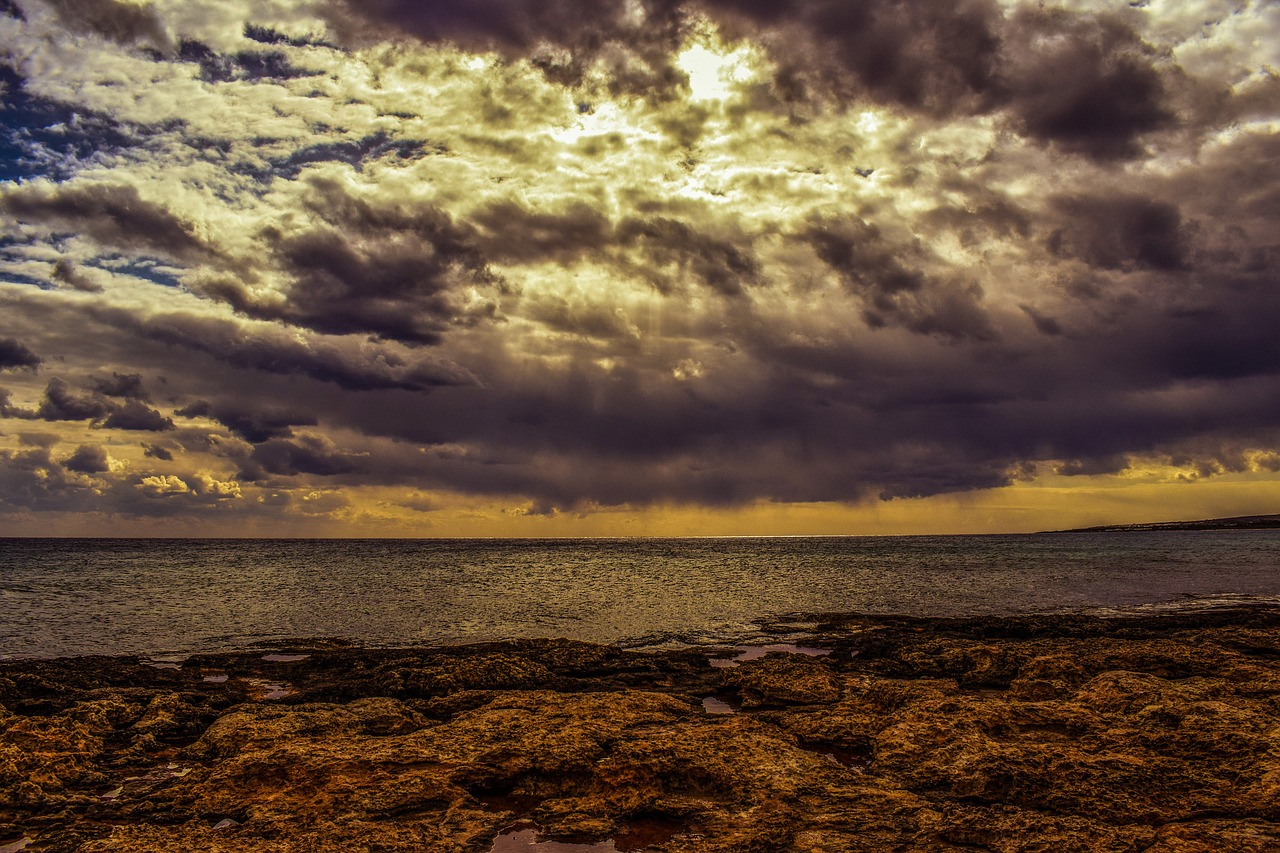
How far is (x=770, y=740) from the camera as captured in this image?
11680 millimetres

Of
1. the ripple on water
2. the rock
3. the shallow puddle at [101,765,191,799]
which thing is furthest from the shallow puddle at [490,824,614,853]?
the rock

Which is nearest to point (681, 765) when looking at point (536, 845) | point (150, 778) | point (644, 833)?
point (644, 833)

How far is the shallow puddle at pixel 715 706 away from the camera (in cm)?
1591

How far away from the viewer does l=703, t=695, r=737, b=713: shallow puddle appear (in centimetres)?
1591

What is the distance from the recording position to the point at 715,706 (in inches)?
652

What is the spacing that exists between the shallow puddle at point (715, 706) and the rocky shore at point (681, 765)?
0.22 feet

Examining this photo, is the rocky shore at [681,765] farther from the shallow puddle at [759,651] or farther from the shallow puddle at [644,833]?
the shallow puddle at [759,651]

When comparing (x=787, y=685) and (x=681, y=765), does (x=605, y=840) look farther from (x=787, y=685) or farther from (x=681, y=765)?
(x=787, y=685)

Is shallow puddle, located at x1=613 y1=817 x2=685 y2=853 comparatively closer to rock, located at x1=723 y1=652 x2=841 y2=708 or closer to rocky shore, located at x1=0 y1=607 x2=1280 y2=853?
rocky shore, located at x1=0 y1=607 x2=1280 y2=853

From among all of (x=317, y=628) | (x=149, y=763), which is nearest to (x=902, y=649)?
(x=149, y=763)

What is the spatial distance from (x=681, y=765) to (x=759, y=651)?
1688 centimetres

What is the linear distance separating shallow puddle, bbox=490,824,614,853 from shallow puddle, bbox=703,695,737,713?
6.82 m

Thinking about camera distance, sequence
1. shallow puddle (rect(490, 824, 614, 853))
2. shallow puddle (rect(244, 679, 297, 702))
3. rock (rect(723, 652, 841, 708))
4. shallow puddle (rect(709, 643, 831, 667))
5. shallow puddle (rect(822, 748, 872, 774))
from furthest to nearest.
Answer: shallow puddle (rect(709, 643, 831, 667)) → shallow puddle (rect(244, 679, 297, 702)) → rock (rect(723, 652, 841, 708)) → shallow puddle (rect(822, 748, 872, 774)) → shallow puddle (rect(490, 824, 614, 853))

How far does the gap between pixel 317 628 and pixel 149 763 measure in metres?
25.6
